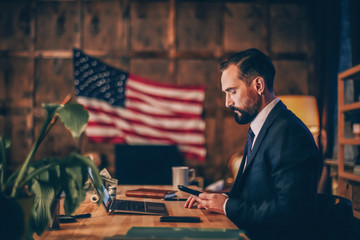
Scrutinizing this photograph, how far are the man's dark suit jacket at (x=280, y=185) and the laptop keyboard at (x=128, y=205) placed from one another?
16.6 inches

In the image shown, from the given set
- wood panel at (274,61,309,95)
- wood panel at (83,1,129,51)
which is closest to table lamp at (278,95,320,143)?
wood panel at (274,61,309,95)

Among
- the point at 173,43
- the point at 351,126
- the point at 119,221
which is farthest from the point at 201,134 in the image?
the point at 119,221

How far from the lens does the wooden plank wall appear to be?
14.1 feet

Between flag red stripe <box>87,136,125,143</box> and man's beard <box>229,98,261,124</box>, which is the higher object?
man's beard <box>229,98,261,124</box>

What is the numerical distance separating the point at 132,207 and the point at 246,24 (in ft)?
11.5

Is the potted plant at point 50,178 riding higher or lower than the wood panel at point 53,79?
lower

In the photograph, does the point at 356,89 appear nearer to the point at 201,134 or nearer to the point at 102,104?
the point at 201,134

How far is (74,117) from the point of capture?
912 millimetres

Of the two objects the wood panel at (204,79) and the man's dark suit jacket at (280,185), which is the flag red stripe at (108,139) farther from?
the man's dark suit jacket at (280,185)

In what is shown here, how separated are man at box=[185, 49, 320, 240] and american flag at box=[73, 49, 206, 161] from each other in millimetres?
2594

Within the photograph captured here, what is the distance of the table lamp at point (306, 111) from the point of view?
3279 millimetres

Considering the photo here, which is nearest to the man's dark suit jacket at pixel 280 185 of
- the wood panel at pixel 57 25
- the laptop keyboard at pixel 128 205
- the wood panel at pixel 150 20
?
the laptop keyboard at pixel 128 205

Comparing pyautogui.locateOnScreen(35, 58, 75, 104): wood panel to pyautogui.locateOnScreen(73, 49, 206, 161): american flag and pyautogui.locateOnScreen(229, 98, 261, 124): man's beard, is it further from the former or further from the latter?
pyautogui.locateOnScreen(229, 98, 261, 124): man's beard

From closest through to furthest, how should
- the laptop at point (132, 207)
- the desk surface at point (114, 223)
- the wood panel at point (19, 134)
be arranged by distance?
the desk surface at point (114, 223) < the laptop at point (132, 207) < the wood panel at point (19, 134)
